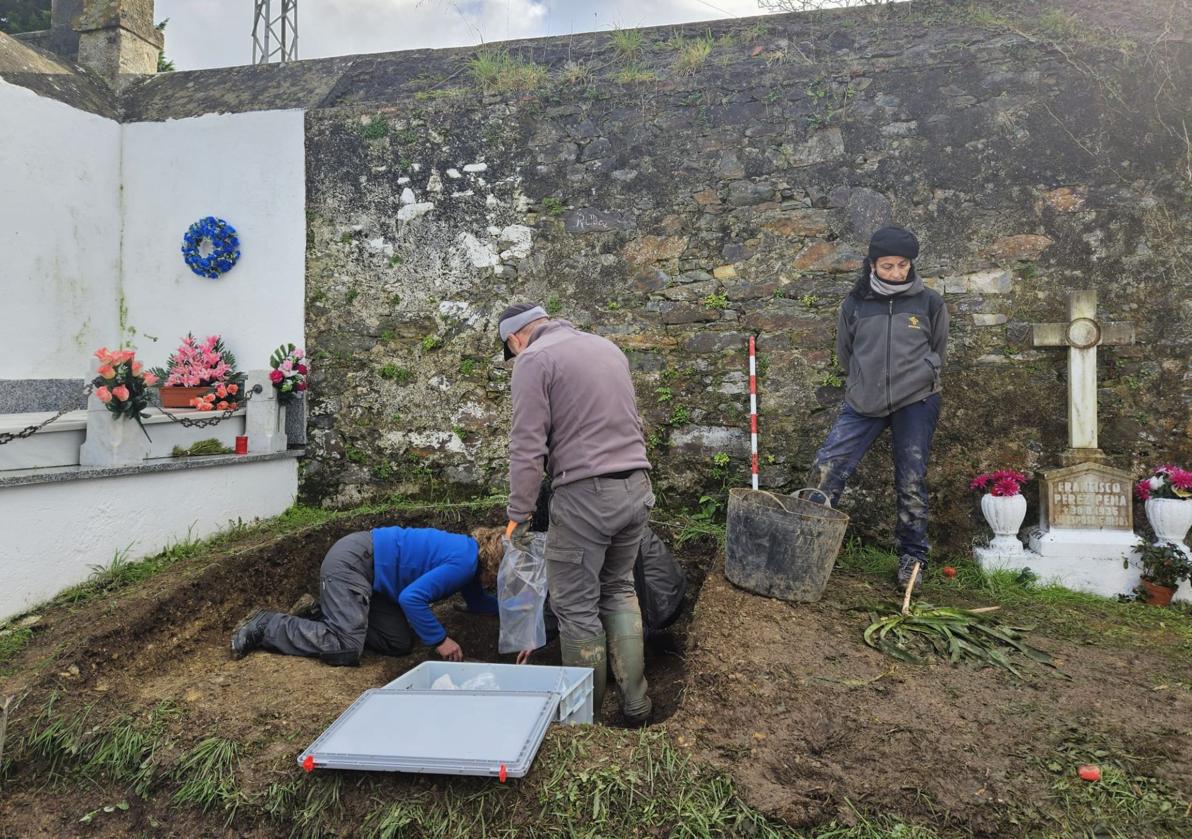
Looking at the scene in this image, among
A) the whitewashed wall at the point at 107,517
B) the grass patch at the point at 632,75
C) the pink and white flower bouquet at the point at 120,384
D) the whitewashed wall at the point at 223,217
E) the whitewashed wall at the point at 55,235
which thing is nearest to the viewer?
the whitewashed wall at the point at 107,517

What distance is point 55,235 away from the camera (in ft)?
18.7

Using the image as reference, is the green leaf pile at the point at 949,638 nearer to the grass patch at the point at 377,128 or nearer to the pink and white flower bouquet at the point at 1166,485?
the pink and white flower bouquet at the point at 1166,485

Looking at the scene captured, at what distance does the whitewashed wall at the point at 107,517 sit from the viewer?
3873 millimetres

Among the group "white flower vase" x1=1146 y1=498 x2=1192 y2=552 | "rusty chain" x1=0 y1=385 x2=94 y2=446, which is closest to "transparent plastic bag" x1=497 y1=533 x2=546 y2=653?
"rusty chain" x1=0 y1=385 x2=94 y2=446

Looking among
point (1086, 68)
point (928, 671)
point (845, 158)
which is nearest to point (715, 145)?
point (845, 158)

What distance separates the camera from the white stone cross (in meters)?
4.42

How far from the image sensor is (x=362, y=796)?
2.38 metres

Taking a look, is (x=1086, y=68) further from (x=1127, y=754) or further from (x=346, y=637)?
(x=346, y=637)

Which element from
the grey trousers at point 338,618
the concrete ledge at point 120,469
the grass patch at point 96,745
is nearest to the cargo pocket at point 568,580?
the grey trousers at point 338,618

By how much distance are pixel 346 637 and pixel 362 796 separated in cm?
142

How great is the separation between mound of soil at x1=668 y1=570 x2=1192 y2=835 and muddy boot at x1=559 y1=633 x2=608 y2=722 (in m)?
0.38

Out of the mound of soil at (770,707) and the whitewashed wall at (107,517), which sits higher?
the whitewashed wall at (107,517)

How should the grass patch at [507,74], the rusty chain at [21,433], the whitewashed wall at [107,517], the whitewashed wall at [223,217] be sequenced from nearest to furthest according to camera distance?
1. the whitewashed wall at [107,517]
2. the rusty chain at [21,433]
3. the grass patch at [507,74]
4. the whitewashed wall at [223,217]

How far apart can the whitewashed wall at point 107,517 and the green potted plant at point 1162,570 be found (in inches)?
217
